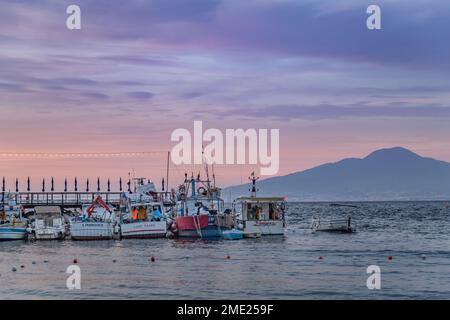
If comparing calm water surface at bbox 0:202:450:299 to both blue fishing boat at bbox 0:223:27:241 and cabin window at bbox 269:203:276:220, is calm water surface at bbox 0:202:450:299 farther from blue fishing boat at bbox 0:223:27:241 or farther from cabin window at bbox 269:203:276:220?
cabin window at bbox 269:203:276:220

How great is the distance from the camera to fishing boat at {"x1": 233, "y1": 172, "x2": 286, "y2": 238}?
229 ft

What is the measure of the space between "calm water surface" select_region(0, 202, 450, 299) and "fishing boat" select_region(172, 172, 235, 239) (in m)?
3.85

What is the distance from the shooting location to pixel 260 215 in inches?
2830

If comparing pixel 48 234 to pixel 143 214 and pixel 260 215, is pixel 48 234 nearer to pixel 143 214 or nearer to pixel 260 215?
Answer: pixel 143 214

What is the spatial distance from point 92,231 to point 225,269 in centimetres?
2873

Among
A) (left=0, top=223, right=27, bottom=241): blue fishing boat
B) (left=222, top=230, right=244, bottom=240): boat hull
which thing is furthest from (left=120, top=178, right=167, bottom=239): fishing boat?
(left=0, top=223, right=27, bottom=241): blue fishing boat

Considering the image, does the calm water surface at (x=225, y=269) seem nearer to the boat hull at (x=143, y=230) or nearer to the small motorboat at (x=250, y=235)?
the boat hull at (x=143, y=230)

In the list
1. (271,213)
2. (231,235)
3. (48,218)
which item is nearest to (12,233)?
(48,218)

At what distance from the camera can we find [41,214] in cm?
9438

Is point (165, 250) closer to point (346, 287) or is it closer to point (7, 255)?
point (7, 255)
